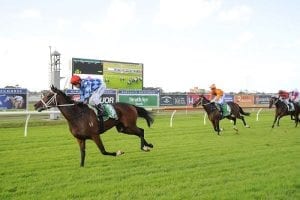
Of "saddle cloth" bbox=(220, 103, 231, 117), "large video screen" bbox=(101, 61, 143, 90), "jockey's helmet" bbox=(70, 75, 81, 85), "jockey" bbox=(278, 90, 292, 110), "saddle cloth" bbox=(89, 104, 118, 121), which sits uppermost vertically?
"large video screen" bbox=(101, 61, 143, 90)

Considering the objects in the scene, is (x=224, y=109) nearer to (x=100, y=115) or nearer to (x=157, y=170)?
(x=100, y=115)

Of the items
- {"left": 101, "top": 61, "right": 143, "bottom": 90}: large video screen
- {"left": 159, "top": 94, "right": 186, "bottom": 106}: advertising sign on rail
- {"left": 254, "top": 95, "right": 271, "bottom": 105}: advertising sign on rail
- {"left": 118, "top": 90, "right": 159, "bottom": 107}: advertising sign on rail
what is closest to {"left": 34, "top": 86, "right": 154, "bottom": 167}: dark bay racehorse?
{"left": 118, "top": 90, "right": 159, "bottom": 107}: advertising sign on rail

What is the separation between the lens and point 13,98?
67.4 feet

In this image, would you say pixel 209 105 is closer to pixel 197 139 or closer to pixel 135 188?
pixel 197 139

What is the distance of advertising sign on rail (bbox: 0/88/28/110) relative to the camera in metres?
20.3

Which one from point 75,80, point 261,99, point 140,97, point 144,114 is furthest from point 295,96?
point 261,99

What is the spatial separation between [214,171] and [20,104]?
14509 mm

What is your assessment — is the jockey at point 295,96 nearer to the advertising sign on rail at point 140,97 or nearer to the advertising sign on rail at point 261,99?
the advertising sign on rail at point 140,97

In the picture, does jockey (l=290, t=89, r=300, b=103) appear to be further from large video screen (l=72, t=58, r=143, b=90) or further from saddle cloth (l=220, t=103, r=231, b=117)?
large video screen (l=72, t=58, r=143, b=90)

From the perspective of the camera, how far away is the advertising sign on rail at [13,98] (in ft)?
66.5

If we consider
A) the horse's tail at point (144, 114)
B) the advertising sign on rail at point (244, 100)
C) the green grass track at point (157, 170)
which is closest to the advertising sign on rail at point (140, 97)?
the advertising sign on rail at point (244, 100)

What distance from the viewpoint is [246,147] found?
1179cm

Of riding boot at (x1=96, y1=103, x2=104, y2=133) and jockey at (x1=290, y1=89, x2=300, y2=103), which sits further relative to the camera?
jockey at (x1=290, y1=89, x2=300, y2=103)

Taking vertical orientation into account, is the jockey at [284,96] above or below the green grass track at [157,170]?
above
